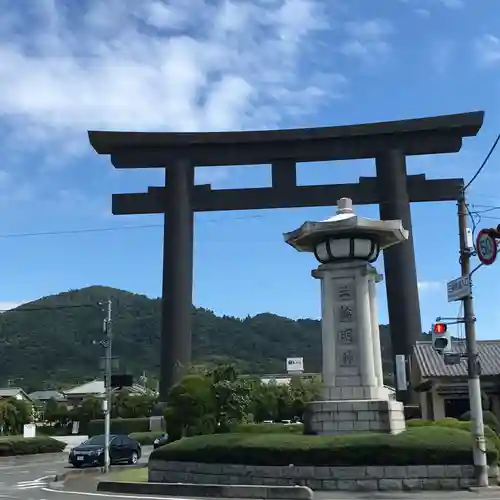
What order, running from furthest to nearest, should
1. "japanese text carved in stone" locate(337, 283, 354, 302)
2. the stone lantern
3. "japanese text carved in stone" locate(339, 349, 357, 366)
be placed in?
"japanese text carved in stone" locate(337, 283, 354, 302)
"japanese text carved in stone" locate(339, 349, 357, 366)
the stone lantern

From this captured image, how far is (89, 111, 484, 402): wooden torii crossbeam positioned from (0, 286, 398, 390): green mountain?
94.6 meters

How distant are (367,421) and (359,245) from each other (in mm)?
4813

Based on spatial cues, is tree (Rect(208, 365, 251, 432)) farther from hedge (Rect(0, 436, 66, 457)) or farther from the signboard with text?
the signboard with text

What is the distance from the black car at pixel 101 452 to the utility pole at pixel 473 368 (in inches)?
634

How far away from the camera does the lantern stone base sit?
57.7ft

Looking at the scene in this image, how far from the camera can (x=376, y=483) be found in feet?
49.2

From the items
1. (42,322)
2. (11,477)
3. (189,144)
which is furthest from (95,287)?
(11,477)

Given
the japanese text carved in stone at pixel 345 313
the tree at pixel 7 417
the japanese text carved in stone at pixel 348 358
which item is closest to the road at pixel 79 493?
the japanese text carved in stone at pixel 348 358

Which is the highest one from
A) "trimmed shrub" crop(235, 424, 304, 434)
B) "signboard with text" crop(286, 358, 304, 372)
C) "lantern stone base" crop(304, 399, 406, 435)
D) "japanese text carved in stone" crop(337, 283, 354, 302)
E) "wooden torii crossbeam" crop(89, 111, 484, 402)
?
"wooden torii crossbeam" crop(89, 111, 484, 402)

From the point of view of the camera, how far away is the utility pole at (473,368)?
1479cm

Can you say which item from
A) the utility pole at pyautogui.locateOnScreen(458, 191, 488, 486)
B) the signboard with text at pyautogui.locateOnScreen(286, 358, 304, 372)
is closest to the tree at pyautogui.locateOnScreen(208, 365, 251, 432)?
the utility pole at pyautogui.locateOnScreen(458, 191, 488, 486)

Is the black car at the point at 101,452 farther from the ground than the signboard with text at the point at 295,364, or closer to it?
closer to it

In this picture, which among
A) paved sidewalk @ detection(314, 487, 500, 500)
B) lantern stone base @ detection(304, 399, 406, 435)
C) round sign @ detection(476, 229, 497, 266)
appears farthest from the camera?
lantern stone base @ detection(304, 399, 406, 435)

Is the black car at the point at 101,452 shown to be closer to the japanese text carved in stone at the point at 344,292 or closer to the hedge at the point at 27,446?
the japanese text carved in stone at the point at 344,292
